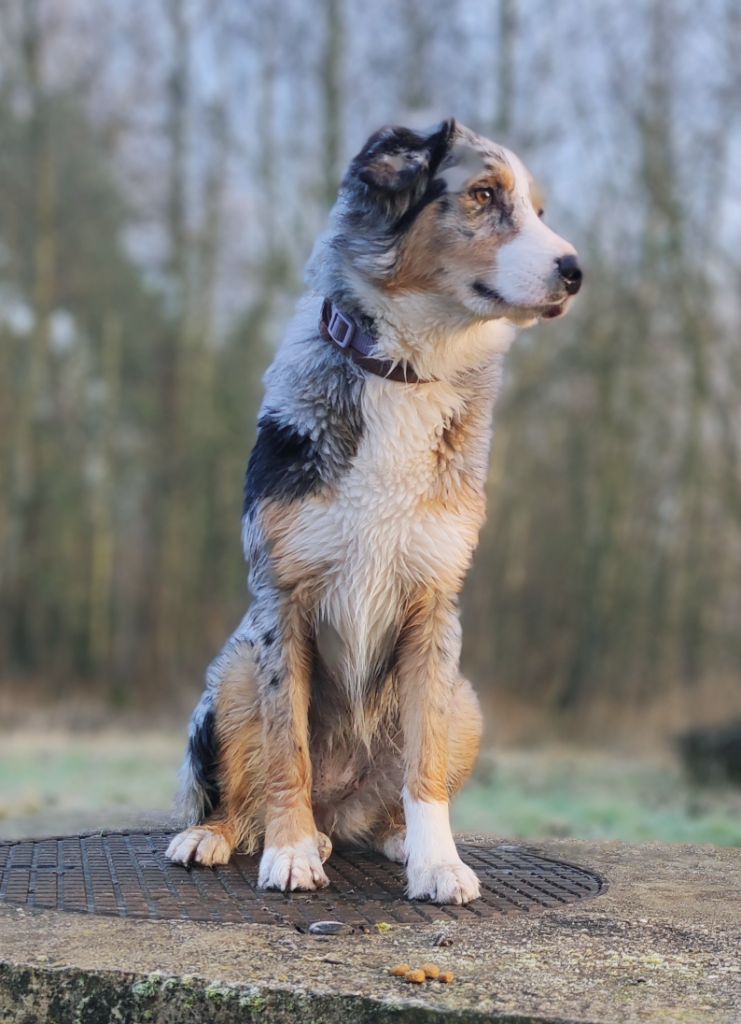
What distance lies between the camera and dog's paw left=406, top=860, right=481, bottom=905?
12.7ft

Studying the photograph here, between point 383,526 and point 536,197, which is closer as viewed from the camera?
point 383,526

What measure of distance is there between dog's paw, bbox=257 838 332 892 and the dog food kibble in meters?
0.93

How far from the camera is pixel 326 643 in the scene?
4.18 meters

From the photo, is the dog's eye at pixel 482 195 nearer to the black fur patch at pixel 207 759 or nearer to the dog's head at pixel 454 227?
the dog's head at pixel 454 227

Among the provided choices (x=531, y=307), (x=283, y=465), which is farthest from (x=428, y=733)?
(x=531, y=307)

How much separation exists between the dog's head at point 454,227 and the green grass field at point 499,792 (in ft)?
8.89

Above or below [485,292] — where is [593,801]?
below

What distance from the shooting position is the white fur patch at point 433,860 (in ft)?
12.7

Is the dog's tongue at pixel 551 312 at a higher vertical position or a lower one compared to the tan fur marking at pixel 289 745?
higher

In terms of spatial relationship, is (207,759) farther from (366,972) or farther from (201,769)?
(366,972)

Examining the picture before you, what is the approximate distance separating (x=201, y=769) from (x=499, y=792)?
7325 mm

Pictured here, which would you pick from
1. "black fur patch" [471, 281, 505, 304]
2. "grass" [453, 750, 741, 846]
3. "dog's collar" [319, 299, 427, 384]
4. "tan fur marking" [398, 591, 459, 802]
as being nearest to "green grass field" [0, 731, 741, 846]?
"grass" [453, 750, 741, 846]

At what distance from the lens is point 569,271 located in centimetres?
379

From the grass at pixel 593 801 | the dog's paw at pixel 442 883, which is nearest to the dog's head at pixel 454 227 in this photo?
the dog's paw at pixel 442 883
